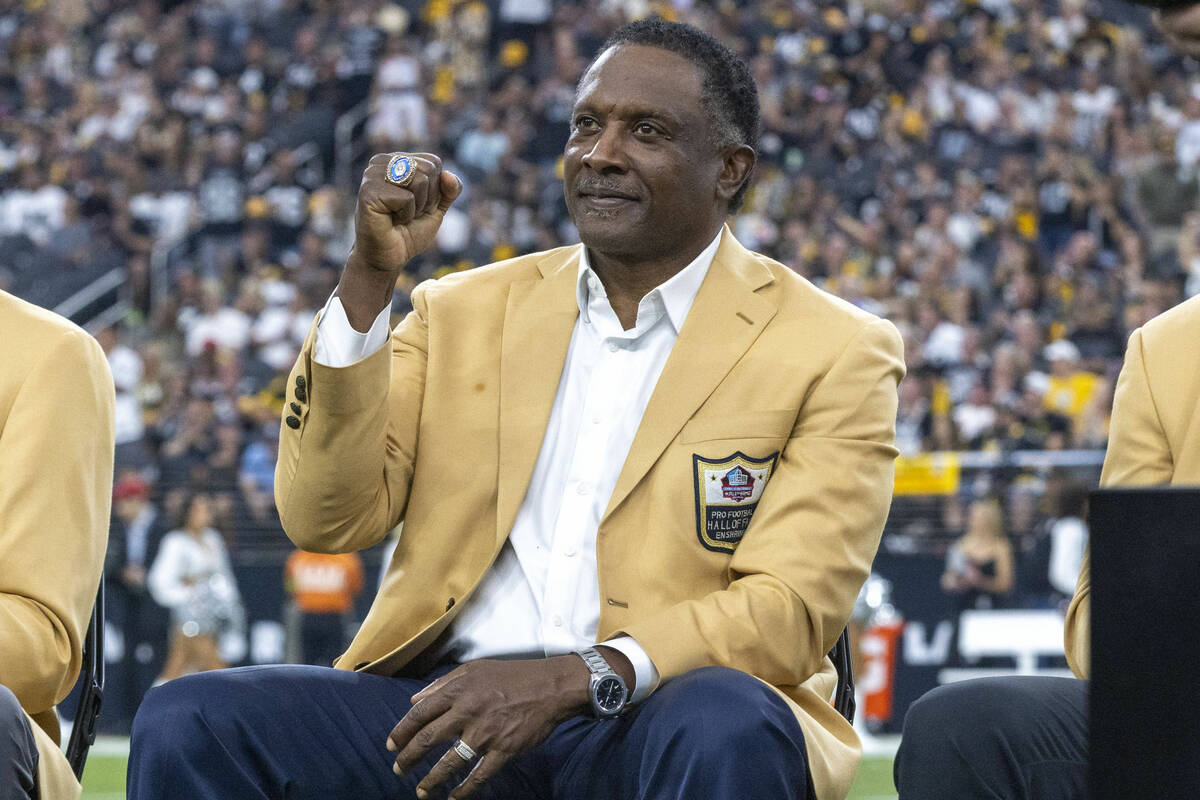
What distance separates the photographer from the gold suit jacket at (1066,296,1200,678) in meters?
2.68

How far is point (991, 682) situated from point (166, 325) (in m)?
12.4

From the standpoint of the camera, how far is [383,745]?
263cm

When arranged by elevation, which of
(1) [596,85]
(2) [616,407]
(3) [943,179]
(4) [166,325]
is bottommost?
(4) [166,325]

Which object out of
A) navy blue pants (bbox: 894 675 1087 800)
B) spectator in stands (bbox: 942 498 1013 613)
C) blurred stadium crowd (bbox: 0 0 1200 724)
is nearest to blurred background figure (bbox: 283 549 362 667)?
blurred stadium crowd (bbox: 0 0 1200 724)

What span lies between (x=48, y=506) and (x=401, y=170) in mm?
754

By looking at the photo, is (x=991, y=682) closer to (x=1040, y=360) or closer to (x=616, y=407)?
(x=616, y=407)

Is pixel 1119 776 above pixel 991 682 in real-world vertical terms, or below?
above

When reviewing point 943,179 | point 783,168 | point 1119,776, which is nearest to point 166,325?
point 783,168

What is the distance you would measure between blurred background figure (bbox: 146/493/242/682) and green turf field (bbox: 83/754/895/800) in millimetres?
1496

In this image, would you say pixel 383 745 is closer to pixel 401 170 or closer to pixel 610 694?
pixel 610 694

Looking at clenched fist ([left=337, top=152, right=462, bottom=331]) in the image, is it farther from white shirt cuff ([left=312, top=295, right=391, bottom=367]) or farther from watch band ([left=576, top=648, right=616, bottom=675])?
watch band ([left=576, top=648, right=616, bottom=675])

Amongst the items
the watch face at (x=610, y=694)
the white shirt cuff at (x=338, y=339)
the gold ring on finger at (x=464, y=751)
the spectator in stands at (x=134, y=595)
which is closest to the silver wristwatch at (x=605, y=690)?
the watch face at (x=610, y=694)

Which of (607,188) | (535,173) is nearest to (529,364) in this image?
(607,188)

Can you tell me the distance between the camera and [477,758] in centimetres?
241
